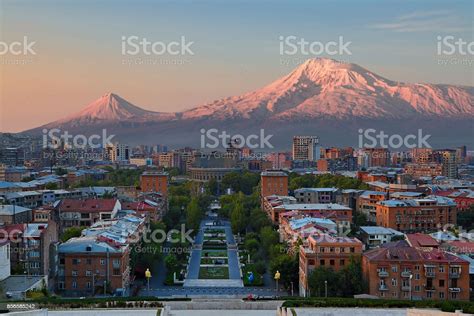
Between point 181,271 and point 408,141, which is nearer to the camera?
point 181,271

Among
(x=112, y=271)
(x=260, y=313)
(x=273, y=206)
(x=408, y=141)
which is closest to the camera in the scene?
(x=260, y=313)

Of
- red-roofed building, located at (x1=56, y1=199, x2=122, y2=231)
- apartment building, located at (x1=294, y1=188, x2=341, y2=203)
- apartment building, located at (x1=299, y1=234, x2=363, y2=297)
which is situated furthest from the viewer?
apartment building, located at (x1=294, y1=188, x2=341, y2=203)

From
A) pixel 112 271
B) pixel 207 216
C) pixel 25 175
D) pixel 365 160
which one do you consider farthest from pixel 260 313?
pixel 365 160

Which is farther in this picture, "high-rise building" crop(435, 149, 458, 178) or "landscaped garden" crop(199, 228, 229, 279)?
"high-rise building" crop(435, 149, 458, 178)

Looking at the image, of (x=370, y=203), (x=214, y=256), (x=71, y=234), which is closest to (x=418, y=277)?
(x=214, y=256)

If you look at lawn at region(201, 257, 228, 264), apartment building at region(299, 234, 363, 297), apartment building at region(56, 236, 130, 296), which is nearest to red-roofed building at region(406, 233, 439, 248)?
apartment building at region(299, 234, 363, 297)

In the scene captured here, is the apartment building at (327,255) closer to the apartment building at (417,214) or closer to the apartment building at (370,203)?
the apartment building at (417,214)

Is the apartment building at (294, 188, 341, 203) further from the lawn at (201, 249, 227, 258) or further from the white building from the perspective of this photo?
the white building

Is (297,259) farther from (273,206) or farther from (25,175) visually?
(25,175)
